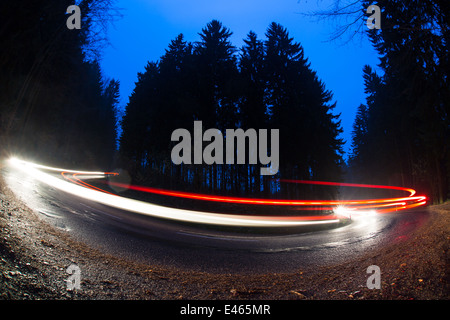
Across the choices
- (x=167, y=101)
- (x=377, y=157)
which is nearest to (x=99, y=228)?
(x=167, y=101)

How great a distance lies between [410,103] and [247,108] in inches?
617

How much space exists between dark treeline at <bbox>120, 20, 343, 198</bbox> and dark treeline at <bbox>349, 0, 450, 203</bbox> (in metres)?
8.61

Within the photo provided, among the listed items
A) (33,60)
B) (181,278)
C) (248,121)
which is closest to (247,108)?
(248,121)

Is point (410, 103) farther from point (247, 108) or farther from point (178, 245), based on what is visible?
point (178, 245)

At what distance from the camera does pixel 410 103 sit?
1906 centimetres

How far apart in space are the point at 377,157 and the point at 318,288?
41720 millimetres

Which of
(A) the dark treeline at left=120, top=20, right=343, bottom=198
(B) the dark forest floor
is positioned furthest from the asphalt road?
(A) the dark treeline at left=120, top=20, right=343, bottom=198

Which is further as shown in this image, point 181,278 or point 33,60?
point 33,60

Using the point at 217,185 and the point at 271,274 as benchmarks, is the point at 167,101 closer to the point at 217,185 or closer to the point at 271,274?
the point at 217,185

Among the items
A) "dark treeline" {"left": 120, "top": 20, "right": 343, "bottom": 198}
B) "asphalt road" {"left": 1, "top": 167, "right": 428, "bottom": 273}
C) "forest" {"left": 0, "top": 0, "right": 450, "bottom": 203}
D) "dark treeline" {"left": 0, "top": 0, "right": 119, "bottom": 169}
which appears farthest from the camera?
"dark treeline" {"left": 120, "top": 20, "right": 343, "bottom": 198}

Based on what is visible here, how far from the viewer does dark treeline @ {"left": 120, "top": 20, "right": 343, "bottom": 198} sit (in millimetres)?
24188

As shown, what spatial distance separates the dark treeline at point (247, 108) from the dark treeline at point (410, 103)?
861 centimetres

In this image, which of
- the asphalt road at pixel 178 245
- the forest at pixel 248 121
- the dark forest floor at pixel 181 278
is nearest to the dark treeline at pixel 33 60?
the forest at pixel 248 121

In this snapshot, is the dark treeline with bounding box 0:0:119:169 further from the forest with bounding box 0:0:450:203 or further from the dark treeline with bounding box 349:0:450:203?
the dark treeline with bounding box 349:0:450:203
